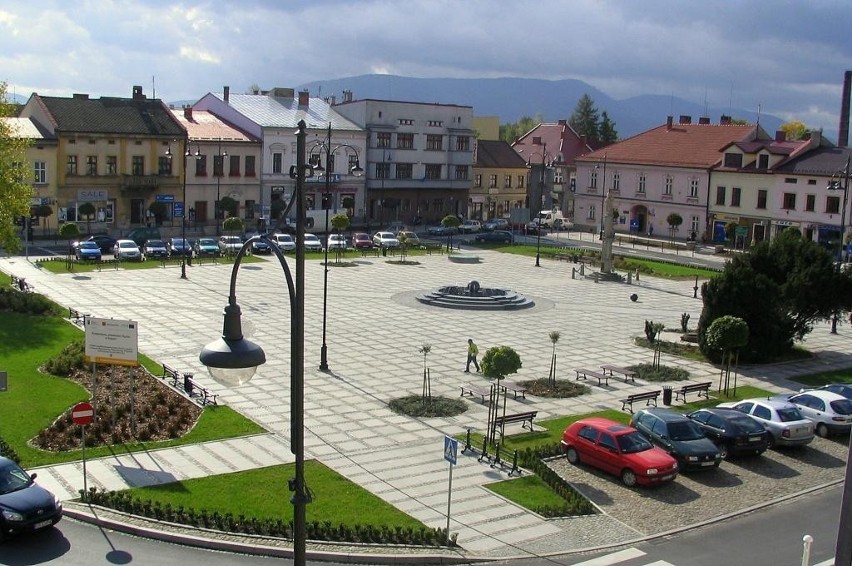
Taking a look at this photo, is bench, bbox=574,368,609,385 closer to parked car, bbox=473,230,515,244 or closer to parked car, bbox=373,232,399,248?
parked car, bbox=373,232,399,248

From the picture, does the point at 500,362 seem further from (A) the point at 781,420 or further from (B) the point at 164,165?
(B) the point at 164,165

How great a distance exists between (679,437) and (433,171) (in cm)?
6661

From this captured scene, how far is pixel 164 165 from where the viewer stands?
244 feet

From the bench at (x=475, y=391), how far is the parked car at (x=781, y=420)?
25.1ft

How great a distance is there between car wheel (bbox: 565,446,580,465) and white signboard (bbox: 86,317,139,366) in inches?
464

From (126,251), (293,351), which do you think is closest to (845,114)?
(126,251)

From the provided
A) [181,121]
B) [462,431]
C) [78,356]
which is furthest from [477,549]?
[181,121]

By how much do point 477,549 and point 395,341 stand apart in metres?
19.7

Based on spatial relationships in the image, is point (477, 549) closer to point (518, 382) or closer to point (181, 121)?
point (518, 382)

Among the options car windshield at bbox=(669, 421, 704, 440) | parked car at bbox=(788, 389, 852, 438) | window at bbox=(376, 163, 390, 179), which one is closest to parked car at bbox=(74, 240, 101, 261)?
window at bbox=(376, 163, 390, 179)

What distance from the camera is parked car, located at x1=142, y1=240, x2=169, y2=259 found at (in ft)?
194

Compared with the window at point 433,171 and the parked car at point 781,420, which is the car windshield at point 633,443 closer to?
the parked car at point 781,420

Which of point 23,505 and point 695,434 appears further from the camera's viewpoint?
point 695,434

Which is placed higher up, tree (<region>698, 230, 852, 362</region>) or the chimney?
the chimney
